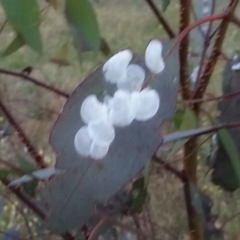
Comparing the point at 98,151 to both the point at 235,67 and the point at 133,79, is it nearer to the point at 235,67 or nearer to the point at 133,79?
the point at 133,79

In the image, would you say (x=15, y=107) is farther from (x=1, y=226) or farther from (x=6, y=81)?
(x=1, y=226)

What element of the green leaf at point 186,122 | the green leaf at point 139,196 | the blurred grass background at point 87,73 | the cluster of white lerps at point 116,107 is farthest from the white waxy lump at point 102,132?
the blurred grass background at point 87,73

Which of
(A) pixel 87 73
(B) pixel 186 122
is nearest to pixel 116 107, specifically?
(B) pixel 186 122

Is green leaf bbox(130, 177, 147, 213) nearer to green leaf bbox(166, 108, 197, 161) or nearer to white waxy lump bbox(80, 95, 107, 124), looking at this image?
green leaf bbox(166, 108, 197, 161)

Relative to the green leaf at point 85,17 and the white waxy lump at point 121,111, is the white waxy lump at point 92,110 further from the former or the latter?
the green leaf at point 85,17

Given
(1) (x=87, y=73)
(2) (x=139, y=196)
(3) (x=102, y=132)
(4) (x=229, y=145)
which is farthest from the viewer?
(1) (x=87, y=73)

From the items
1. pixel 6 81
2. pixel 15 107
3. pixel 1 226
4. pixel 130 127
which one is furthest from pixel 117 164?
pixel 6 81
